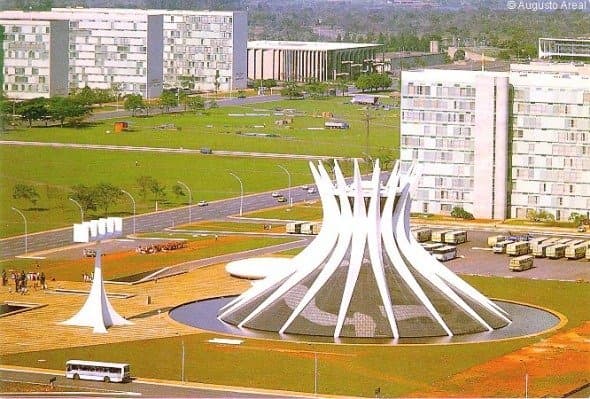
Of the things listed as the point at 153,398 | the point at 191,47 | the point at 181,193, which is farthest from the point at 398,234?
the point at 191,47

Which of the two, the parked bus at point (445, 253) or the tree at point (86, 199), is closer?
the parked bus at point (445, 253)

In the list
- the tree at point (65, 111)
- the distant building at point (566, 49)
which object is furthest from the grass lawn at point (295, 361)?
the tree at point (65, 111)

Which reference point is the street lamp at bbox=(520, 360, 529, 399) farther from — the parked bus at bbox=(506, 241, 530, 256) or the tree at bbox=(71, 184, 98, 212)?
the tree at bbox=(71, 184, 98, 212)

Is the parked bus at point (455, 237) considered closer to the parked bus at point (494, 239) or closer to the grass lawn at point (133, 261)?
the parked bus at point (494, 239)

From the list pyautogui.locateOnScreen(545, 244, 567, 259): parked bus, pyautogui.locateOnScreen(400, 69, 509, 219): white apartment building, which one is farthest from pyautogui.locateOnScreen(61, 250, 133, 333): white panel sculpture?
pyautogui.locateOnScreen(400, 69, 509, 219): white apartment building

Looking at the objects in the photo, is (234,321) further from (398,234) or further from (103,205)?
(103,205)

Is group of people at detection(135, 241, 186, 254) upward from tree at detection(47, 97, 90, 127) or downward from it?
downward

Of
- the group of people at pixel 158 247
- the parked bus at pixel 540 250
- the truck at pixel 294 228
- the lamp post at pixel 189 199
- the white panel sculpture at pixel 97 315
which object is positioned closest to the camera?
the white panel sculpture at pixel 97 315
